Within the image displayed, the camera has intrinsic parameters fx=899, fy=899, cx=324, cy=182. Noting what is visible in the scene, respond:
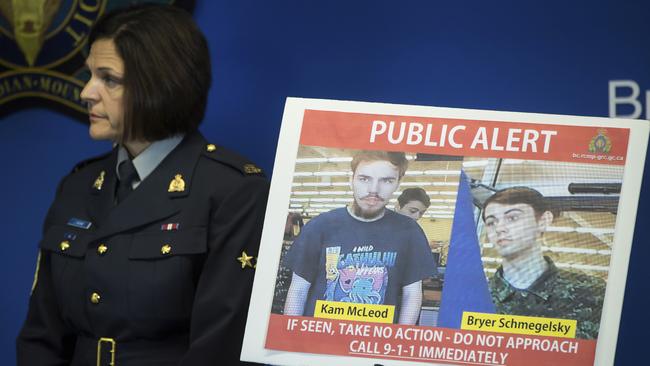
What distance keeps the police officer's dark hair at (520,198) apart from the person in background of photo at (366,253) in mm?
150

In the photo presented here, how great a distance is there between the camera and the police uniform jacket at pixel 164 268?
188 centimetres

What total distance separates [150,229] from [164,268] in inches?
4.0

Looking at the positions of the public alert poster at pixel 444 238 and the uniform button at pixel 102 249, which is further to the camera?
the uniform button at pixel 102 249

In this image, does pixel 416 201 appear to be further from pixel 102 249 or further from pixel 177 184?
pixel 102 249

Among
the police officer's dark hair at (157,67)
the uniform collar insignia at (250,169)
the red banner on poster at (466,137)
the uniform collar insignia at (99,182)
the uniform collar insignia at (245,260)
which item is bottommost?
the uniform collar insignia at (245,260)

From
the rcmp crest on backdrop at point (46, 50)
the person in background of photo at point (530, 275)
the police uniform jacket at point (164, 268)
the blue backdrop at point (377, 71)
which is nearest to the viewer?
the person in background of photo at point (530, 275)

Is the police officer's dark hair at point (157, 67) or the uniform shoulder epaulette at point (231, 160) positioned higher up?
the police officer's dark hair at point (157, 67)

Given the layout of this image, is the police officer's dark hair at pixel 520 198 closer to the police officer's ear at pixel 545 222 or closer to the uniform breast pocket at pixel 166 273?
the police officer's ear at pixel 545 222

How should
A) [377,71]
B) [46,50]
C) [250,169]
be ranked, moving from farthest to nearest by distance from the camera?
1. [46,50]
2. [377,71]
3. [250,169]

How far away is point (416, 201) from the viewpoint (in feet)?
5.38

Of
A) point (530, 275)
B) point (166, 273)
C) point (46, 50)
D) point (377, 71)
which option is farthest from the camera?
point (46, 50)

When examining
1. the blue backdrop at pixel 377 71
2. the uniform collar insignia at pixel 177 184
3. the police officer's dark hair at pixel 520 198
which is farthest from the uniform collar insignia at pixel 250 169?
the police officer's dark hair at pixel 520 198

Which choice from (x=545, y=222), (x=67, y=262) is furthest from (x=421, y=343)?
(x=67, y=262)

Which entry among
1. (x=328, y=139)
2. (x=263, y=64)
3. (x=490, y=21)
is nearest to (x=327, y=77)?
(x=263, y=64)
